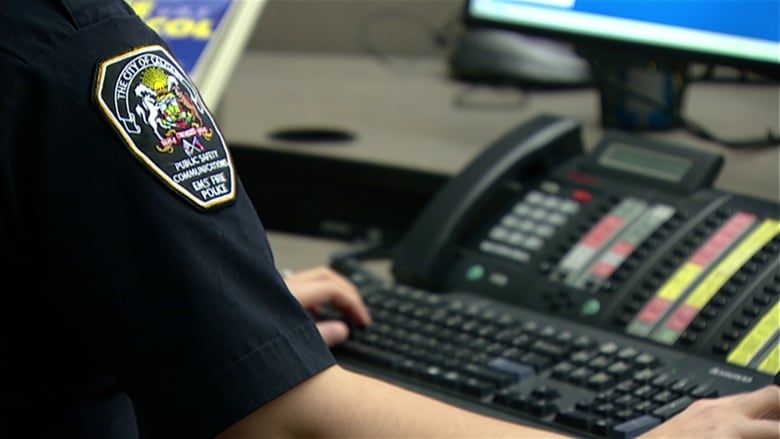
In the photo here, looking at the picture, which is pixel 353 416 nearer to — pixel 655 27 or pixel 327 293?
pixel 327 293

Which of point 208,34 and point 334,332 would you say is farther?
point 208,34

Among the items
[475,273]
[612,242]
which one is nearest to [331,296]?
[475,273]

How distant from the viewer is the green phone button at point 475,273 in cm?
123

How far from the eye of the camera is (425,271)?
125 centimetres

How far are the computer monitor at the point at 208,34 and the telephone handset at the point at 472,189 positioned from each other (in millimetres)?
291

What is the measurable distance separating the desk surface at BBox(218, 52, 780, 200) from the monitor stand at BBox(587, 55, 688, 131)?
0.08 feet

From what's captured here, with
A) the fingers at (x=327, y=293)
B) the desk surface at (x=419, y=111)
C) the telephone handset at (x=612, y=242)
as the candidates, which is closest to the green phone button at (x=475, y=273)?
the telephone handset at (x=612, y=242)

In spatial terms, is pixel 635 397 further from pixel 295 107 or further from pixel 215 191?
pixel 295 107

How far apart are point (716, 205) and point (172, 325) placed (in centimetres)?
60

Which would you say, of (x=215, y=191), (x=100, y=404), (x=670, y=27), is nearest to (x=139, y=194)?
(x=215, y=191)

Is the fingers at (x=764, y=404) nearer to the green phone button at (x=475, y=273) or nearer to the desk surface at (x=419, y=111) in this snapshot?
the green phone button at (x=475, y=273)

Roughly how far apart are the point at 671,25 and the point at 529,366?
0.45 m

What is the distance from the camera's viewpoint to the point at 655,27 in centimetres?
134

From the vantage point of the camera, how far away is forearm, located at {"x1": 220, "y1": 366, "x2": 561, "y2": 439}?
2.59ft
